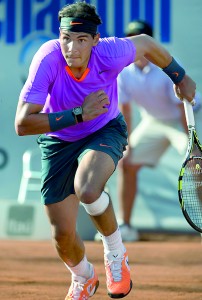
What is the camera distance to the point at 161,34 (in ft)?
34.7

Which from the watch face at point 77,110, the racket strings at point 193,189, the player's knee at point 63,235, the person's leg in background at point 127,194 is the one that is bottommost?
the person's leg in background at point 127,194

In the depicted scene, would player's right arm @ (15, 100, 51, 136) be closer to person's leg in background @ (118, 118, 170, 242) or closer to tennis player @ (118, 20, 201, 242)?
tennis player @ (118, 20, 201, 242)

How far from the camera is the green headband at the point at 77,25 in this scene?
5.70 m

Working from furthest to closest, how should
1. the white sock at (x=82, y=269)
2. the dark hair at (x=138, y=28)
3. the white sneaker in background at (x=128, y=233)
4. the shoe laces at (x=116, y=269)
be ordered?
the white sneaker in background at (x=128, y=233), the dark hair at (x=138, y=28), the white sock at (x=82, y=269), the shoe laces at (x=116, y=269)

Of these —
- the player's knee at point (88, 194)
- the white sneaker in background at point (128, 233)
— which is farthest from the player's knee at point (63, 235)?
the white sneaker in background at point (128, 233)

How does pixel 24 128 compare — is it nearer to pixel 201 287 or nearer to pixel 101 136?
pixel 101 136

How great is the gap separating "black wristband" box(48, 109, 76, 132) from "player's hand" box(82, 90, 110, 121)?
0.08 metres

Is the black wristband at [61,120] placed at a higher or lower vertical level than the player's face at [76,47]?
lower

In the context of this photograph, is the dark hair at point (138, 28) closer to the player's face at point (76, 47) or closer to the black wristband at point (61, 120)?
the player's face at point (76, 47)

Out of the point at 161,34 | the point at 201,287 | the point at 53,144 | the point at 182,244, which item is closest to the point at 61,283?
the point at 201,287

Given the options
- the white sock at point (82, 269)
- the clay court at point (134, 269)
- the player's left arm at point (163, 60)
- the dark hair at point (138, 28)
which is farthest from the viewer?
the dark hair at point (138, 28)

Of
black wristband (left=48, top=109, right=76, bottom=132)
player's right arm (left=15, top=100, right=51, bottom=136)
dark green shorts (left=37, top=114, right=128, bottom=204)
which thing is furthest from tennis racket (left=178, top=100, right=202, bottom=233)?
player's right arm (left=15, top=100, right=51, bottom=136)

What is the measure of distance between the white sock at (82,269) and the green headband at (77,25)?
1.51m

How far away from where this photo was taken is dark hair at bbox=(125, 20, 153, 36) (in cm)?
1032
